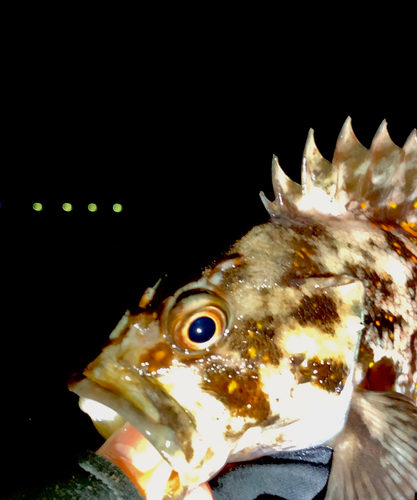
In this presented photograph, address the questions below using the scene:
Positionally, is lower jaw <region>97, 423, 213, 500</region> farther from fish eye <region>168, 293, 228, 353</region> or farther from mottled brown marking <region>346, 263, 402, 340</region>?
mottled brown marking <region>346, 263, 402, 340</region>

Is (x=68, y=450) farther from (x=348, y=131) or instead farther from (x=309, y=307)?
(x=348, y=131)

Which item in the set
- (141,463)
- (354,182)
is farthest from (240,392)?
(354,182)

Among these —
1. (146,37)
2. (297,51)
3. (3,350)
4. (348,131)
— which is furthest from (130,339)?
(297,51)

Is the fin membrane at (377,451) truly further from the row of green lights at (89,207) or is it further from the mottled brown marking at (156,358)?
the row of green lights at (89,207)

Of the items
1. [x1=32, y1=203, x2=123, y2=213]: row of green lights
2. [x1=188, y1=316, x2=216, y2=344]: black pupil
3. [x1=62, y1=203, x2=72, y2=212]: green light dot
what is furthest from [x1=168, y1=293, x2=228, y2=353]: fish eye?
[x1=62, y1=203, x2=72, y2=212]: green light dot

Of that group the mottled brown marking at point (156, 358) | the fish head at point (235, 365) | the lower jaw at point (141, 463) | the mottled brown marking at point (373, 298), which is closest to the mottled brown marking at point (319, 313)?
the fish head at point (235, 365)

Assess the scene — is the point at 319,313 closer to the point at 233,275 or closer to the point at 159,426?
the point at 233,275

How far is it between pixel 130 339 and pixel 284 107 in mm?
5792

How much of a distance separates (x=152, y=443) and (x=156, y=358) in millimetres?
194

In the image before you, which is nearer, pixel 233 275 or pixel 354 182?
pixel 233 275

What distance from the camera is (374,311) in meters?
1.17

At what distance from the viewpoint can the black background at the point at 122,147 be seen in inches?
178

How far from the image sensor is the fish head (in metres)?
0.83

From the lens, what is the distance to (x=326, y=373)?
0.99 meters
